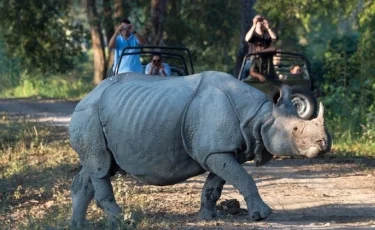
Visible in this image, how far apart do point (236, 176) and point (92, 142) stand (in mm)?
1439

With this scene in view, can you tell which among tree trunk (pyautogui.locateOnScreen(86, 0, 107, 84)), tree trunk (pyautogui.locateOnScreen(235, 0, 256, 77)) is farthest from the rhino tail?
tree trunk (pyautogui.locateOnScreen(86, 0, 107, 84))

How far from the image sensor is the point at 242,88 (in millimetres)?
9531

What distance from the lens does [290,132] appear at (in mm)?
9070

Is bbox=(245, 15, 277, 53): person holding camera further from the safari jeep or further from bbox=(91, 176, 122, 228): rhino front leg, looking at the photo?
bbox=(91, 176, 122, 228): rhino front leg

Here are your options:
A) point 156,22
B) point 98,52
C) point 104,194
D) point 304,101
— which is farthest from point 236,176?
point 98,52

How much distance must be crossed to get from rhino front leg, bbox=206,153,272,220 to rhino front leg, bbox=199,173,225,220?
1.89 ft

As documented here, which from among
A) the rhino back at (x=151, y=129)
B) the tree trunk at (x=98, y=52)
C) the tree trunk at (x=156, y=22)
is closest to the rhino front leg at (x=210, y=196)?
the rhino back at (x=151, y=129)

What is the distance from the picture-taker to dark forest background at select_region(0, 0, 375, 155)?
818 inches

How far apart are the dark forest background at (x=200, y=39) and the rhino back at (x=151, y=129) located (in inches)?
325

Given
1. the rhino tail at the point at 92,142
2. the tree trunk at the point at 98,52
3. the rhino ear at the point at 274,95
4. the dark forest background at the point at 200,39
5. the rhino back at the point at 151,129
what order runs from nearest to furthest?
the rhino ear at the point at 274,95, the rhino back at the point at 151,129, the rhino tail at the point at 92,142, the dark forest background at the point at 200,39, the tree trunk at the point at 98,52

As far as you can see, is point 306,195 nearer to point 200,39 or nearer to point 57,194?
point 57,194

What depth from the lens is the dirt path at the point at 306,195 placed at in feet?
31.6

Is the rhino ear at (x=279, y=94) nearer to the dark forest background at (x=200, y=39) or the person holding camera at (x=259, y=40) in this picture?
the person holding camera at (x=259, y=40)

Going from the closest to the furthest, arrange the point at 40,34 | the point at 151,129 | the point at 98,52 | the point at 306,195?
the point at 151,129
the point at 306,195
the point at 40,34
the point at 98,52
